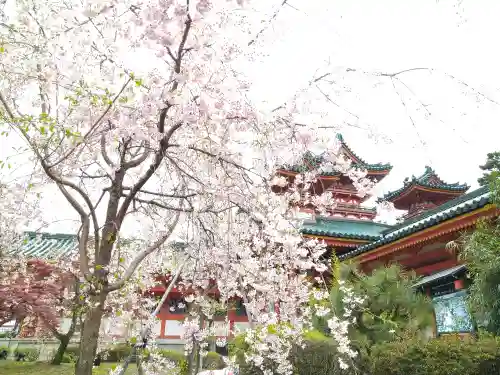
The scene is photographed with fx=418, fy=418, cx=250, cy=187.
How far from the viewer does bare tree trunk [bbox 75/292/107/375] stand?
3646 millimetres

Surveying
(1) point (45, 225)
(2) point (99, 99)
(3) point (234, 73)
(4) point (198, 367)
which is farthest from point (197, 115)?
(4) point (198, 367)

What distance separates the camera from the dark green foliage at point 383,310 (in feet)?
23.9

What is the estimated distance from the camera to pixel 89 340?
3693mm

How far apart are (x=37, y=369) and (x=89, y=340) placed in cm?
1278

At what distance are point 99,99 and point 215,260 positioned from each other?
115 inches

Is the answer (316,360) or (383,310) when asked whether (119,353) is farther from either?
(383,310)

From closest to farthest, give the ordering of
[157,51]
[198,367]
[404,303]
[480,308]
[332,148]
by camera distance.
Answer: [157,51] < [332,148] < [480,308] < [404,303] < [198,367]

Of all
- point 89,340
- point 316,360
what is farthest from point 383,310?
point 89,340

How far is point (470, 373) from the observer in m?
5.65

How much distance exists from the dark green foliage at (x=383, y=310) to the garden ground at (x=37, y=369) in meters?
8.55

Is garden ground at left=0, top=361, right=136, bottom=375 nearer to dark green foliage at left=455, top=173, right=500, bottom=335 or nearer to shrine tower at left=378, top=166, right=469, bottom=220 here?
dark green foliage at left=455, top=173, right=500, bottom=335

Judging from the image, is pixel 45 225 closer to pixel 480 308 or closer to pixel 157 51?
pixel 157 51

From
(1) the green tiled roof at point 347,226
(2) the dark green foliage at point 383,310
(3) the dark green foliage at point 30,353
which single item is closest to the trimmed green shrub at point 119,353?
(3) the dark green foliage at point 30,353

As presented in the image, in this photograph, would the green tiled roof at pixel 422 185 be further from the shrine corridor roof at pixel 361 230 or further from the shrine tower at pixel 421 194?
the shrine corridor roof at pixel 361 230
